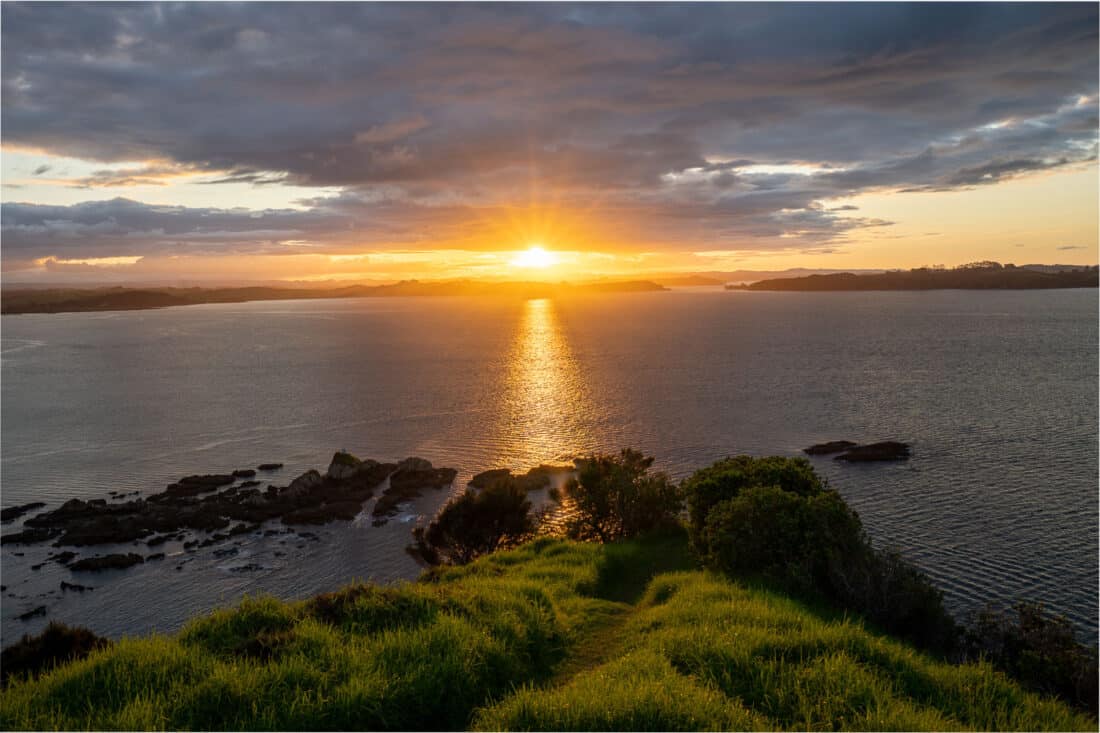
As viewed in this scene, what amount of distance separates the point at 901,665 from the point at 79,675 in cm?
1548

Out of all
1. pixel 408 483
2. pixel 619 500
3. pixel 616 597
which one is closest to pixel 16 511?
pixel 408 483

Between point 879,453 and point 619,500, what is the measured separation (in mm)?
41420

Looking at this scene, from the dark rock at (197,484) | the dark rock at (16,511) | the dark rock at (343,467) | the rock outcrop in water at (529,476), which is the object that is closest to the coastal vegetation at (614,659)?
the rock outcrop in water at (529,476)

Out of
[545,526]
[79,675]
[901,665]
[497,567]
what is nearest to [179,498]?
[545,526]

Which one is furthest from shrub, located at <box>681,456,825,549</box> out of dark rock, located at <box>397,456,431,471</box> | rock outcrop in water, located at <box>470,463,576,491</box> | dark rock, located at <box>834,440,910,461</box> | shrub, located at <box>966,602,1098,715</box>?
dark rock, located at <box>397,456,431,471</box>

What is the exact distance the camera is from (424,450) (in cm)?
7388

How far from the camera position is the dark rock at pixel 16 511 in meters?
55.4

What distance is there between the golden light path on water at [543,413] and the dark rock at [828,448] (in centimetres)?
2309

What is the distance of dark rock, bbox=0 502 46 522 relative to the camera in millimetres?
55375

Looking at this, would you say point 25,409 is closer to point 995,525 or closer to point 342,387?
point 342,387

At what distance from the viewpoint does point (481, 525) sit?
38812 mm

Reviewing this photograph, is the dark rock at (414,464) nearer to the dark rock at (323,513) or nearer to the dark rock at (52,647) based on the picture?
the dark rock at (323,513)

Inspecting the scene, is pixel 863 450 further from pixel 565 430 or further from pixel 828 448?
pixel 565 430

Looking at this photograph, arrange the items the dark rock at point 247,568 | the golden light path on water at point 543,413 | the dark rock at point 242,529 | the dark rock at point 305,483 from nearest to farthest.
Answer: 1. the dark rock at point 247,568
2. the dark rock at point 242,529
3. the dark rock at point 305,483
4. the golden light path on water at point 543,413
